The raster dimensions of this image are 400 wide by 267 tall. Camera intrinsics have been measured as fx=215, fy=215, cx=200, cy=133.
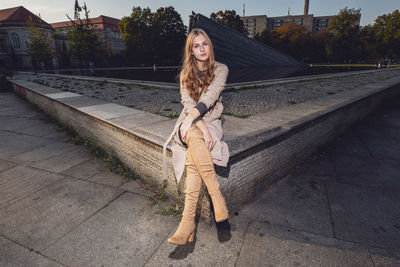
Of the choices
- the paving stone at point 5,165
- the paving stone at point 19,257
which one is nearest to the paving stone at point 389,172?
the paving stone at point 19,257

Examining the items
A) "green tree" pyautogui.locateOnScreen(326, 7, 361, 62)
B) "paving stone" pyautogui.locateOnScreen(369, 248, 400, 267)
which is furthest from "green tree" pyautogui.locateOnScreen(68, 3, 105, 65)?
"green tree" pyautogui.locateOnScreen(326, 7, 361, 62)

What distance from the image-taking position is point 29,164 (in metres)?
4.24

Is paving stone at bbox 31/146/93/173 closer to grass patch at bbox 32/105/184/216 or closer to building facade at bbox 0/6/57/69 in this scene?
grass patch at bbox 32/105/184/216

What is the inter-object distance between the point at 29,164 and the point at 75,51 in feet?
138

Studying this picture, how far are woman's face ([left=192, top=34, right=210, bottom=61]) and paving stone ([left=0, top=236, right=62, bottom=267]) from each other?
2.72m

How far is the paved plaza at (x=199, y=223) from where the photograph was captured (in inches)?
87.1

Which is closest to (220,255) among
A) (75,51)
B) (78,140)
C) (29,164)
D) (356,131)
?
(29,164)

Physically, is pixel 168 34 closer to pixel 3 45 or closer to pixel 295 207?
pixel 3 45

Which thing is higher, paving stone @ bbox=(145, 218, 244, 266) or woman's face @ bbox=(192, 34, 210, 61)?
woman's face @ bbox=(192, 34, 210, 61)

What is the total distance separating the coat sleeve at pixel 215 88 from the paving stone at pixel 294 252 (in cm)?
163

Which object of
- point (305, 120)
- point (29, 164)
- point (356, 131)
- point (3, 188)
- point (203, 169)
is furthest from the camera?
point (356, 131)

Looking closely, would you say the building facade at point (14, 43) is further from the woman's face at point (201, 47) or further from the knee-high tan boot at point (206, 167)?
the knee-high tan boot at point (206, 167)

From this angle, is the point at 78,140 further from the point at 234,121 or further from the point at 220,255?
the point at 220,255

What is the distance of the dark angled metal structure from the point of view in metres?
15.5
